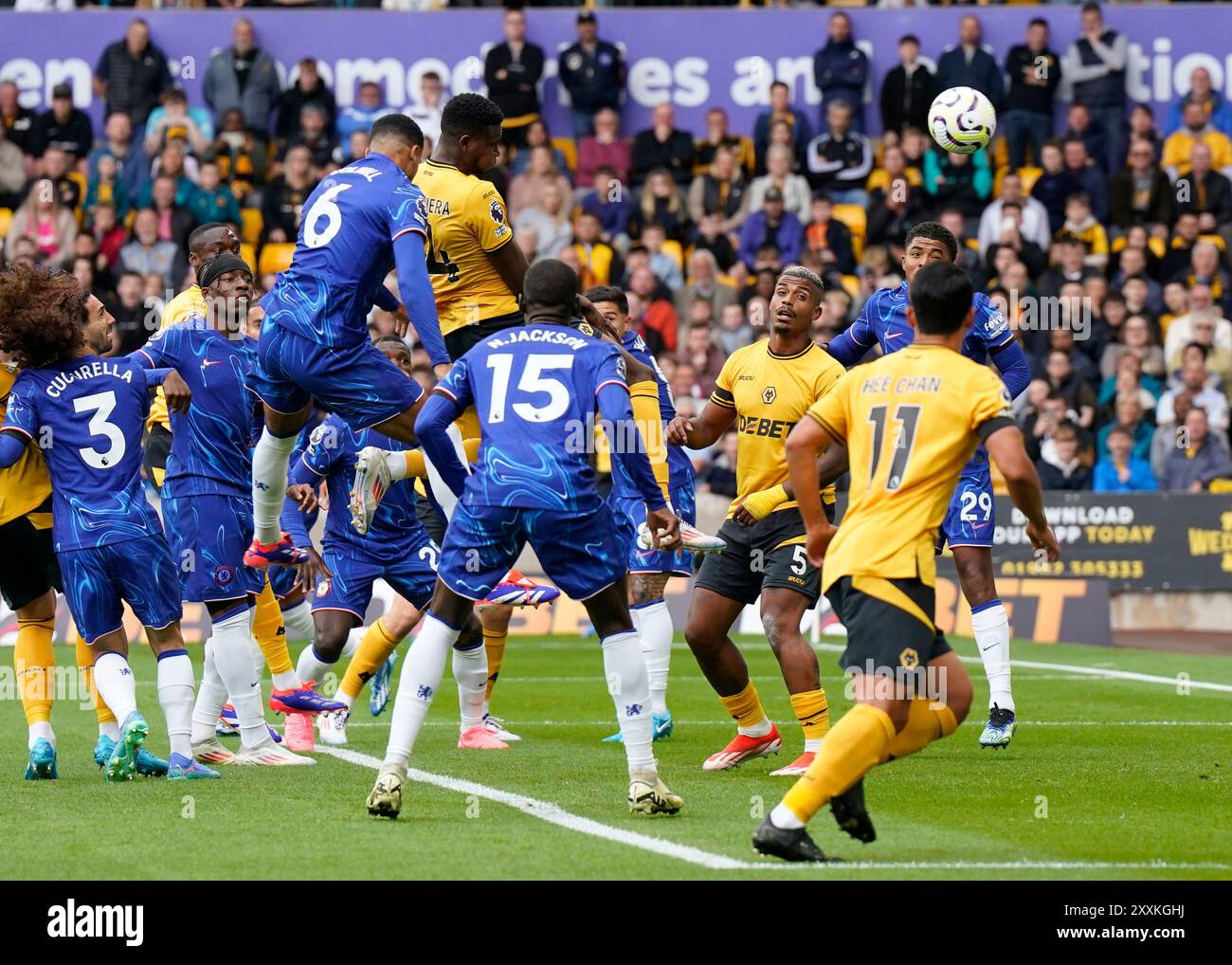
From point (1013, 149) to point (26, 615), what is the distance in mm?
17156

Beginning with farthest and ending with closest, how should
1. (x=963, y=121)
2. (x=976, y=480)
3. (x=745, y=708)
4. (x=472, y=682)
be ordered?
(x=963, y=121), (x=976, y=480), (x=472, y=682), (x=745, y=708)

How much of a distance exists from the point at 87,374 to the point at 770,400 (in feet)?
11.9

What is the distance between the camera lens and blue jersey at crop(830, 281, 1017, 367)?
1162 centimetres

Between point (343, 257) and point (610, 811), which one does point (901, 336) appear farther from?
point (610, 811)

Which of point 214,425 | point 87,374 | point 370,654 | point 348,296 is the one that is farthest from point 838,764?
point 370,654

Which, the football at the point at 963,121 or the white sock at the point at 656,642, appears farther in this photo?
the white sock at the point at 656,642

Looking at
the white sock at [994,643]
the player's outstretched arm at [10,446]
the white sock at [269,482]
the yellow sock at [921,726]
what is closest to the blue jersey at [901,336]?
the white sock at [994,643]

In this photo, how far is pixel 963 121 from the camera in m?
12.1

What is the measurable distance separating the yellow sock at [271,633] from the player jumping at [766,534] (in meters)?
2.75

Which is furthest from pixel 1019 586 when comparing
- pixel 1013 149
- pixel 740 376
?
pixel 740 376

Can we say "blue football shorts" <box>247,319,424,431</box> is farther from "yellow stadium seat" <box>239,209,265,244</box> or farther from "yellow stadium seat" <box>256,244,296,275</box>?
"yellow stadium seat" <box>239,209,265,244</box>

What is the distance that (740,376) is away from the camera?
35.0 feet

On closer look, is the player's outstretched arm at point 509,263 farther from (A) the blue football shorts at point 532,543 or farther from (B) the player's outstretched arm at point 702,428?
(A) the blue football shorts at point 532,543

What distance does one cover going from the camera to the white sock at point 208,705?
35.4ft
